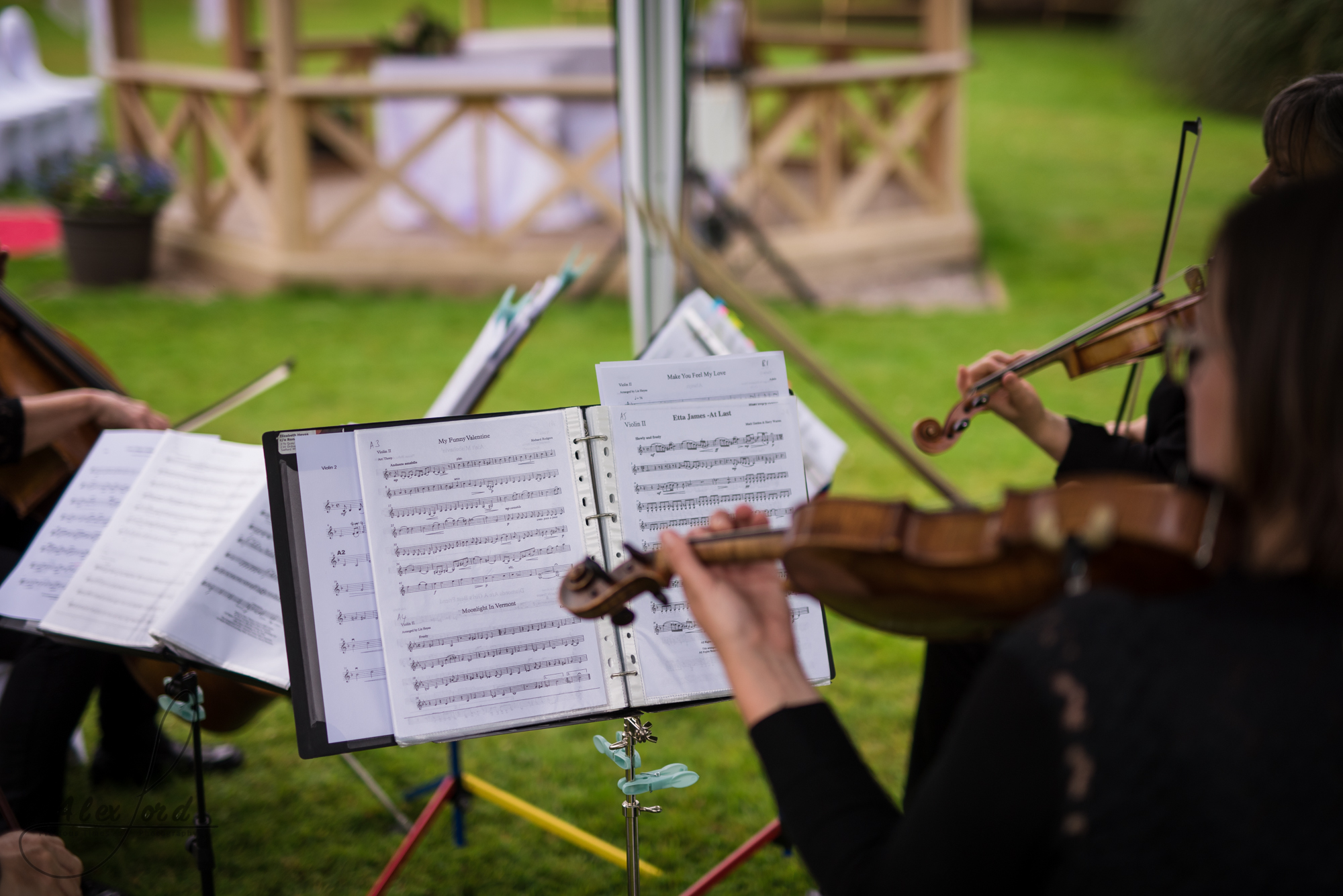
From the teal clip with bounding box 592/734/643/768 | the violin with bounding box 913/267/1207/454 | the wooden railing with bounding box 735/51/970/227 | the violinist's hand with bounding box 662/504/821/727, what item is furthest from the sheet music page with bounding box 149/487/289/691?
the wooden railing with bounding box 735/51/970/227

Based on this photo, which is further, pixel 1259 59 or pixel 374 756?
pixel 1259 59

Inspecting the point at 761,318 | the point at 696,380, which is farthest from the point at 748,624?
the point at 761,318

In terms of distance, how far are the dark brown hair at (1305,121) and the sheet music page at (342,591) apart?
5.18ft

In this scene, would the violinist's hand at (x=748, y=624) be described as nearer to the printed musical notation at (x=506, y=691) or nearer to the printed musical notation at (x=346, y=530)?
the printed musical notation at (x=506, y=691)

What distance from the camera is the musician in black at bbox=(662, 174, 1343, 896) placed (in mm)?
932

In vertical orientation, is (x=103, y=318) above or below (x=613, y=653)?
above

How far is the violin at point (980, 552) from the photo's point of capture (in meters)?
1.00

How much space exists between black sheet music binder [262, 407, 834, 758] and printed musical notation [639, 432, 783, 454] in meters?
0.08

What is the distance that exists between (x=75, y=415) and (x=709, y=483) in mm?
1386

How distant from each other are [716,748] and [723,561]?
5.66 feet

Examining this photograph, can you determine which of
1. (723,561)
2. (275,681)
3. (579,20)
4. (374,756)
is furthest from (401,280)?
(579,20)

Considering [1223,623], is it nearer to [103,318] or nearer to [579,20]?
[103,318]

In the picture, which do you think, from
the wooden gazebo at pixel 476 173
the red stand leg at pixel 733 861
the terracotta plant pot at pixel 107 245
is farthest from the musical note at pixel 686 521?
the terracotta plant pot at pixel 107 245

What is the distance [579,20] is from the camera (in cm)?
1875
